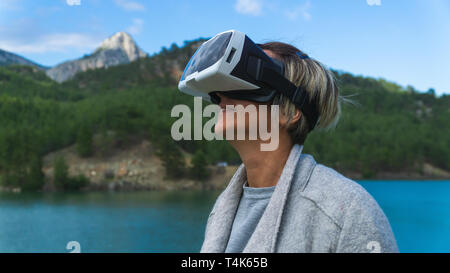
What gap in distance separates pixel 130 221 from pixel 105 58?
116 metres

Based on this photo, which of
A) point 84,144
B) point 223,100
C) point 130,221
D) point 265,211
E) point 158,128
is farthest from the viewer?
point 158,128

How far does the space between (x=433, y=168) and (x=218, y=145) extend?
3792 cm

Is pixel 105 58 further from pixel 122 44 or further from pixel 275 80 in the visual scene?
pixel 275 80

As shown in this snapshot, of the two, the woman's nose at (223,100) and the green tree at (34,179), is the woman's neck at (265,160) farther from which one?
the green tree at (34,179)

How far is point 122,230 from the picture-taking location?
81.4 feet

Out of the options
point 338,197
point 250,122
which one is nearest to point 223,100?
point 250,122

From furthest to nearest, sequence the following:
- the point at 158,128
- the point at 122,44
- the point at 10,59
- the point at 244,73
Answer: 1. the point at 122,44
2. the point at 10,59
3. the point at 158,128
4. the point at 244,73

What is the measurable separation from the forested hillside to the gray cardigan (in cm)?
3142

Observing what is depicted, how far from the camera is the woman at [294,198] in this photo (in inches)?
40.4

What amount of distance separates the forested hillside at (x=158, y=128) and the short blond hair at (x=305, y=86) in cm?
3117

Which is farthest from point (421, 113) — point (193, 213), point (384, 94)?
point (193, 213)

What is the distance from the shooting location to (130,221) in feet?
89.7

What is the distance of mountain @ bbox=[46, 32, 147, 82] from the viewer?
133 m
